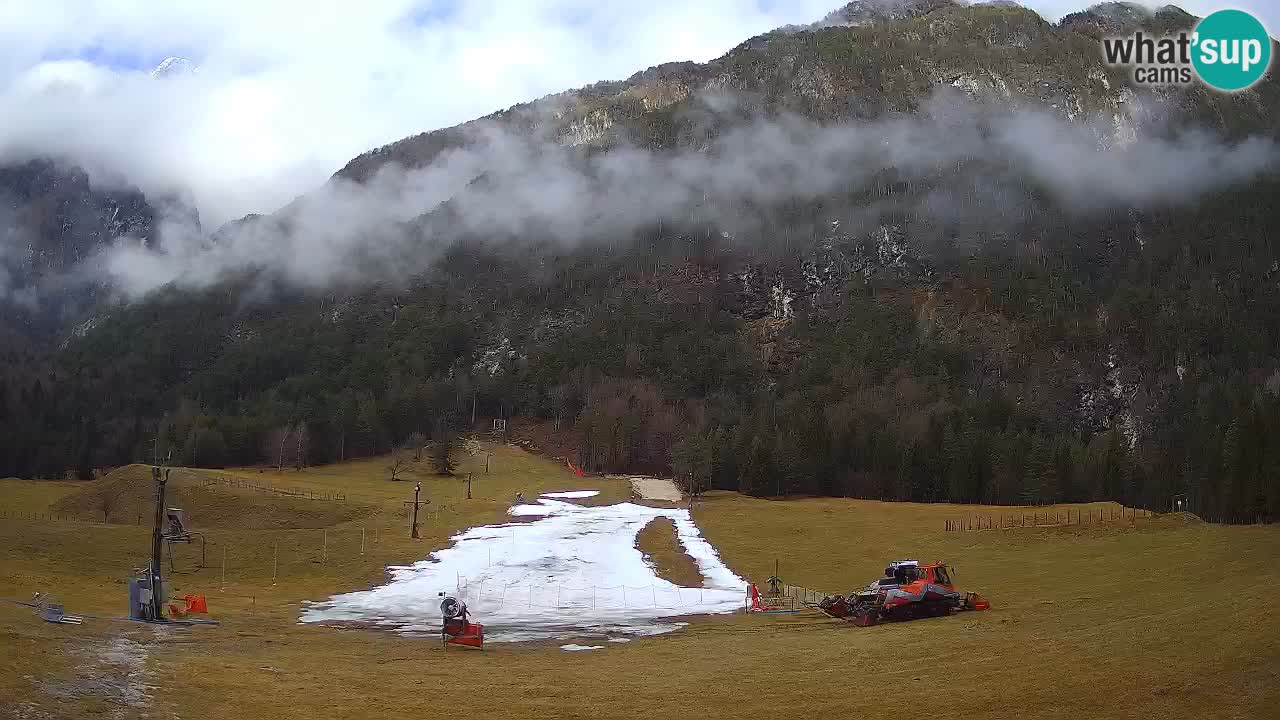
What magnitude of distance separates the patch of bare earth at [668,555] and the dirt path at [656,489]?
97.2 ft

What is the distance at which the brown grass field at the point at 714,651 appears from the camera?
55.4 feet

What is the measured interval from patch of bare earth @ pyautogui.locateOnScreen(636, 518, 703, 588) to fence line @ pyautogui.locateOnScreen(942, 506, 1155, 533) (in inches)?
736

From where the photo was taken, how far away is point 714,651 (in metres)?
24.4

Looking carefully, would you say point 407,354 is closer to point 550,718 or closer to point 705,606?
point 705,606

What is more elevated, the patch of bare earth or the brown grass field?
the brown grass field

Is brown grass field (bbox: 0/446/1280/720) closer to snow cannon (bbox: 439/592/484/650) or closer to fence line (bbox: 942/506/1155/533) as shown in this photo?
snow cannon (bbox: 439/592/484/650)

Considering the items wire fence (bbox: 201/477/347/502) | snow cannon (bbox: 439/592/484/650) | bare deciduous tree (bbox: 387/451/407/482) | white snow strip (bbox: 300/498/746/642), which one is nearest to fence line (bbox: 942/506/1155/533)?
white snow strip (bbox: 300/498/746/642)

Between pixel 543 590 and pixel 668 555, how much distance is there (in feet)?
39.2

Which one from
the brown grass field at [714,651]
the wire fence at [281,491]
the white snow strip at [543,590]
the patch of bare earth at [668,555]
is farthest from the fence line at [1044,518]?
the wire fence at [281,491]

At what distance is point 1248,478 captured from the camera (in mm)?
53375

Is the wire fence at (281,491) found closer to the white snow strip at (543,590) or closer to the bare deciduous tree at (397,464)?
the white snow strip at (543,590)

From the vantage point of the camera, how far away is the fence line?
197 ft

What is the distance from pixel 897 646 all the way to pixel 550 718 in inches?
385

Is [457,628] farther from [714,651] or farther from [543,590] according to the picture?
[543,590]
